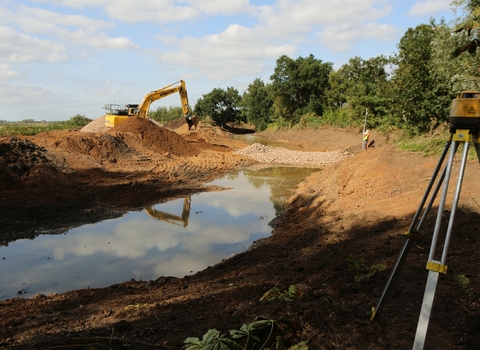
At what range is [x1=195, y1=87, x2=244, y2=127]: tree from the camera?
64.9 m

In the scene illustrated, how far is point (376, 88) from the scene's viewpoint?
27.7 meters

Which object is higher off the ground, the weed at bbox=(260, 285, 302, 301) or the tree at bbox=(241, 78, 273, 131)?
the tree at bbox=(241, 78, 273, 131)

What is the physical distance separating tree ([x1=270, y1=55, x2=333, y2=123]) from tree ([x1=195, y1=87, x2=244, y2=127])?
1431 cm

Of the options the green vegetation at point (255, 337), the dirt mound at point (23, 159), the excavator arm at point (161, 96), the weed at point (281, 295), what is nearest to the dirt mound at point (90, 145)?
the dirt mound at point (23, 159)

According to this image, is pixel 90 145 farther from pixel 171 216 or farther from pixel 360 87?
pixel 360 87

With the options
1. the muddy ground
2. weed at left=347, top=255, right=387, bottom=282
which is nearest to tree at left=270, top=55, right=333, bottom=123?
the muddy ground

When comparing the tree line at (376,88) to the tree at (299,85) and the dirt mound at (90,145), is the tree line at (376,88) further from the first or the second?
the dirt mound at (90,145)

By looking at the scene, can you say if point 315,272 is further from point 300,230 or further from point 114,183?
point 114,183

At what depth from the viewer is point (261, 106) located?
64.9 meters

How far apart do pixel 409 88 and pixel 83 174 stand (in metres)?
15.3

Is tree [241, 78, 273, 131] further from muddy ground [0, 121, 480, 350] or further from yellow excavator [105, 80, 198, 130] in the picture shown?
muddy ground [0, 121, 480, 350]

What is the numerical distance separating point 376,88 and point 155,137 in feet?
55.2

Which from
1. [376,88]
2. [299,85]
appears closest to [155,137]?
[376,88]

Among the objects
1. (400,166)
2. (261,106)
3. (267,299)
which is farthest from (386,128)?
(261,106)
